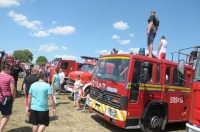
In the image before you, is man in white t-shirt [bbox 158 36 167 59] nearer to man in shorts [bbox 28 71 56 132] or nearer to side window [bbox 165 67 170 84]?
side window [bbox 165 67 170 84]

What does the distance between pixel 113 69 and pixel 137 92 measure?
1.15 m

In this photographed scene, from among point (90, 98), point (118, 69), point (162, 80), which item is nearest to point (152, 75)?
point (162, 80)

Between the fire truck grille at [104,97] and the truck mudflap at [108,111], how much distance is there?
0.11m

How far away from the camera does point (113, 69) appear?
343 inches

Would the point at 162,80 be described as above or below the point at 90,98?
above

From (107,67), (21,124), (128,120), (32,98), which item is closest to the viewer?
(32,98)

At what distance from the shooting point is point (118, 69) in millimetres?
8461

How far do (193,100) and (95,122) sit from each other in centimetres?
477

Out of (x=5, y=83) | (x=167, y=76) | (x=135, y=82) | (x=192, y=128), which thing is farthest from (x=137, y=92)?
(x=5, y=83)

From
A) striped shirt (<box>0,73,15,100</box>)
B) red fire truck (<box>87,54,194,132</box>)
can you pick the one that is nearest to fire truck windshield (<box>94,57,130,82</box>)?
red fire truck (<box>87,54,194,132</box>)

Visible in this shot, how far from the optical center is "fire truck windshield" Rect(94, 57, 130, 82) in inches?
325

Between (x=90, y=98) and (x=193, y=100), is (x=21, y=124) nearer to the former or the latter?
(x=90, y=98)

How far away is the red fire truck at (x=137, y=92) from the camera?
807 cm

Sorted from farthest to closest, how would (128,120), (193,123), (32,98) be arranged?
(128,120) → (32,98) → (193,123)
